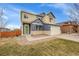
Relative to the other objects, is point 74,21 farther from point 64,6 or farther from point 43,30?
point 43,30

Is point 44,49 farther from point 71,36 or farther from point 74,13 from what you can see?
point 74,13

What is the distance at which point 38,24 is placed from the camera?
2320 millimetres

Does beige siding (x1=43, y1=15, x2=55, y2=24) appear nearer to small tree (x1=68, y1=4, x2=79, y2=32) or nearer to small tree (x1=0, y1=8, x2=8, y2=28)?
small tree (x1=68, y1=4, x2=79, y2=32)

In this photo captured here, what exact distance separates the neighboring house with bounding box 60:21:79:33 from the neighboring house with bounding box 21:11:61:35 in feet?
0.23

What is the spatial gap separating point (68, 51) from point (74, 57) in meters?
0.11

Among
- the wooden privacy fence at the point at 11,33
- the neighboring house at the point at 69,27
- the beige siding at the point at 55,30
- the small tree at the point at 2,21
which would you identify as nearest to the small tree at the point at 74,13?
the neighboring house at the point at 69,27

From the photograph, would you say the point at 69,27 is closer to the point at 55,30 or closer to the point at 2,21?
the point at 55,30

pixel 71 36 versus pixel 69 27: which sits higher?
pixel 69 27

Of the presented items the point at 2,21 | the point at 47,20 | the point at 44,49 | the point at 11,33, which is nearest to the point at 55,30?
the point at 47,20

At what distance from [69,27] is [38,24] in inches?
16.8

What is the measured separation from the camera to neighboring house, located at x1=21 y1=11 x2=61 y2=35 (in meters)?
2.28

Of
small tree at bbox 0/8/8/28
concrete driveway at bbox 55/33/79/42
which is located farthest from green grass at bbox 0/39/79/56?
small tree at bbox 0/8/8/28

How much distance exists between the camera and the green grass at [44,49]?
2.22m

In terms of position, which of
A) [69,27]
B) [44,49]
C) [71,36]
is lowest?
[44,49]
